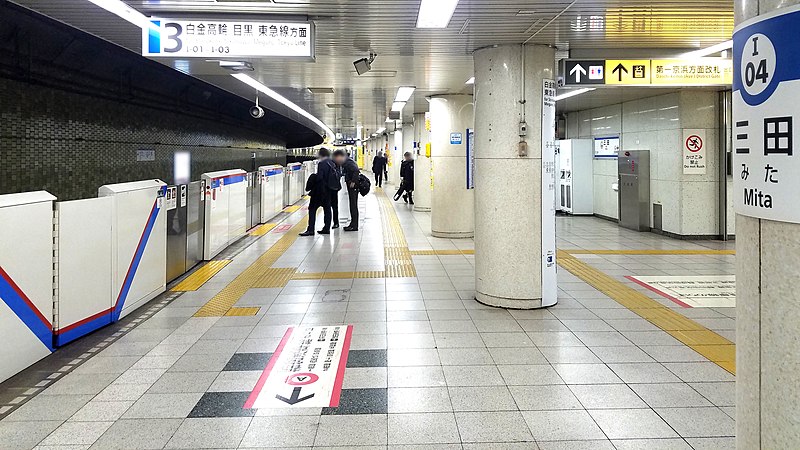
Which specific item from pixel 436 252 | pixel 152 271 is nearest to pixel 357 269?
pixel 436 252

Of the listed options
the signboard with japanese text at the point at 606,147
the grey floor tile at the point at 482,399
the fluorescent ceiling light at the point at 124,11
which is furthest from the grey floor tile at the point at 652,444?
the signboard with japanese text at the point at 606,147

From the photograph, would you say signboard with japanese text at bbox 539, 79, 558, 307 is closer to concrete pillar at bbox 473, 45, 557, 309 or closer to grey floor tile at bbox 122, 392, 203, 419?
concrete pillar at bbox 473, 45, 557, 309

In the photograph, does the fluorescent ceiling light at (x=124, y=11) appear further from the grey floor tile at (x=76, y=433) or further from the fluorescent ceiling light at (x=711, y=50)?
the fluorescent ceiling light at (x=711, y=50)

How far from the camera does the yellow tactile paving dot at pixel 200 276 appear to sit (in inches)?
258

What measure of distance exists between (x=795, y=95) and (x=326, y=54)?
567 cm

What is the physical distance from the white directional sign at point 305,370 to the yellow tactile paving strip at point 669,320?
2.72m

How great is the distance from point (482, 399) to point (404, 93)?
8.54 m

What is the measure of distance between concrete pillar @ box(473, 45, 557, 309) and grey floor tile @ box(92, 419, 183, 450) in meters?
3.45

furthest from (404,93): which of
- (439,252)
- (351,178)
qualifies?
(439,252)

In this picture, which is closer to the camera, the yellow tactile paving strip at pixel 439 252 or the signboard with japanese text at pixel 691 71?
the signboard with japanese text at pixel 691 71

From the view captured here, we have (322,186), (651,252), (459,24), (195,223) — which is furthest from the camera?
(322,186)

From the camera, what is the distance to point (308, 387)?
3.57 metres

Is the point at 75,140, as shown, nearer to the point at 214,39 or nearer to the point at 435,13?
the point at 214,39

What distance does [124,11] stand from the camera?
4848 mm
